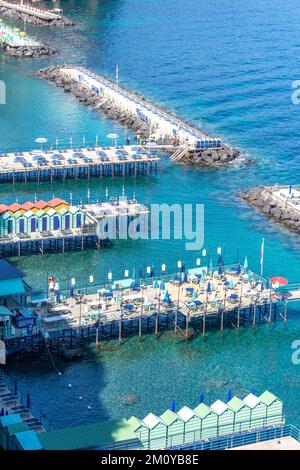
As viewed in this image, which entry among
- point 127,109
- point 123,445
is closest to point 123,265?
point 123,445

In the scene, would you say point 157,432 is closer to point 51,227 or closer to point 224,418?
point 224,418

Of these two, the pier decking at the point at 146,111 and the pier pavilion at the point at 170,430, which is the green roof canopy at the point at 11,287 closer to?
the pier pavilion at the point at 170,430

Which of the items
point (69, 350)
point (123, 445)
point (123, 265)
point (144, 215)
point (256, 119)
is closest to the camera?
point (123, 445)

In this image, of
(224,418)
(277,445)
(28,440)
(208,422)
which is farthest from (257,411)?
(28,440)

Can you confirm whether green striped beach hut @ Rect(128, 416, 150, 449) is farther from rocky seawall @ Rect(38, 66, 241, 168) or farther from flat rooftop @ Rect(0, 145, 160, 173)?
rocky seawall @ Rect(38, 66, 241, 168)

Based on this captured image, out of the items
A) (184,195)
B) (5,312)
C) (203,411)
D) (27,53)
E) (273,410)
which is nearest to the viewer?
(203,411)
